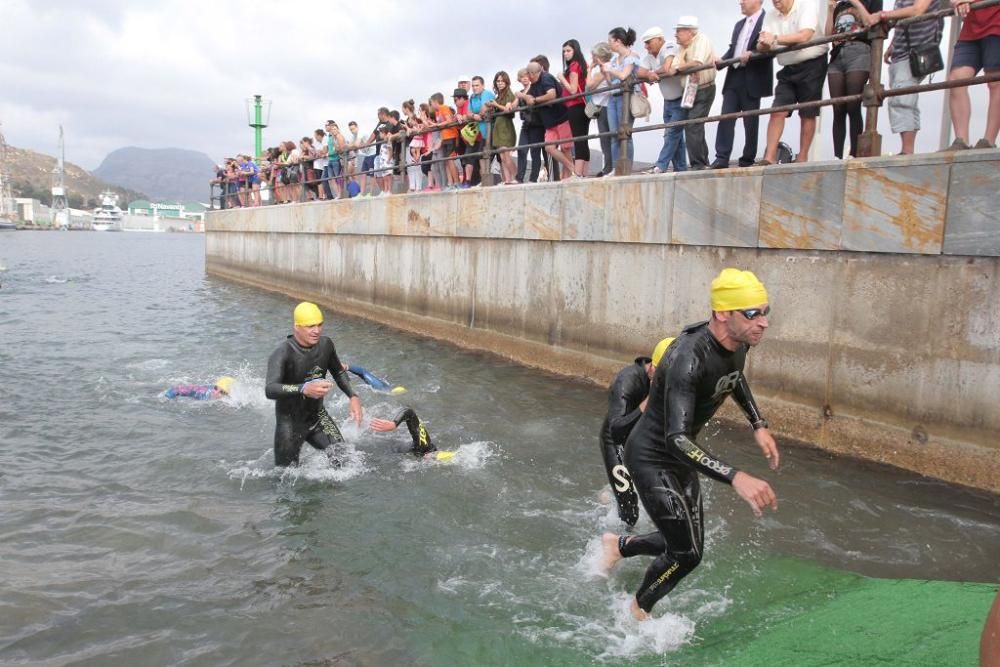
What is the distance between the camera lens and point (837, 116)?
329 inches

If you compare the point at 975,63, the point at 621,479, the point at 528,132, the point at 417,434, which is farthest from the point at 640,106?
the point at 621,479

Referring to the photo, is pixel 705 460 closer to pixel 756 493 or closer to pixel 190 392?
pixel 756 493

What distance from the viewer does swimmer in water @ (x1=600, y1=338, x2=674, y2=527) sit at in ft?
20.1

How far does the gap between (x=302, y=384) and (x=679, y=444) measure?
14.2ft

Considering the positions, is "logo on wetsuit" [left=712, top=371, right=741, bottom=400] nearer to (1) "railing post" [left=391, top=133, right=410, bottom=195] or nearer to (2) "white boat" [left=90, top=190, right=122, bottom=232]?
(1) "railing post" [left=391, top=133, right=410, bottom=195]

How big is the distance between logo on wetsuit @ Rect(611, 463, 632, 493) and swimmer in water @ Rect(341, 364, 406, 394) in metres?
3.29

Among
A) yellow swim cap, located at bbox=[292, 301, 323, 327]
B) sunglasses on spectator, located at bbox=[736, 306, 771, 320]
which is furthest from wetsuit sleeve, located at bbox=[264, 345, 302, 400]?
sunglasses on spectator, located at bbox=[736, 306, 771, 320]

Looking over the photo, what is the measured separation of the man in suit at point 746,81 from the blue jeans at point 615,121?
68.8 inches

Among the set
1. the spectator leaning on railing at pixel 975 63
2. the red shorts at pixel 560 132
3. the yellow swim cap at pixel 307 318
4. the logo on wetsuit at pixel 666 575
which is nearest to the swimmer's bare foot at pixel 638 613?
the logo on wetsuit at pixel 666 575

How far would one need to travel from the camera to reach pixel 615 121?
11180 millimetres

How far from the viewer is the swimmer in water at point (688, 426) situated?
416cm

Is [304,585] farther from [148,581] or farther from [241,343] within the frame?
[241,343]

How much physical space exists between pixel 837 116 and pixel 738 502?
4.59 metres

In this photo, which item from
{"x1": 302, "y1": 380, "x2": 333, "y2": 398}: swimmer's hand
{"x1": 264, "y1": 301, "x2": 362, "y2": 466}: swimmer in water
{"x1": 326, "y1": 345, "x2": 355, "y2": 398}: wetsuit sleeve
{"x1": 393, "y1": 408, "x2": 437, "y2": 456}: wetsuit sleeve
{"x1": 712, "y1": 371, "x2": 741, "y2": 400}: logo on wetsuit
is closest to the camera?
{"x1": 712, "y1": 371, "x2": 741, "y2": 400}: logo on wetsuit
